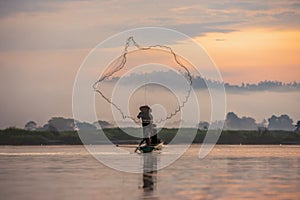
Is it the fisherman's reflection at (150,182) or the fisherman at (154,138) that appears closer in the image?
the fisherman's reflection at (150,182)

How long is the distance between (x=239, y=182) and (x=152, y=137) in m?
55.0

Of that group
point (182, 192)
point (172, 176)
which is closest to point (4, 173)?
point (172, 176)

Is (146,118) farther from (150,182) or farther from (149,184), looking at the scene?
(149,184)

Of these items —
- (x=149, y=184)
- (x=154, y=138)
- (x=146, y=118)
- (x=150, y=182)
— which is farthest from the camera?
(x=154, y=138)

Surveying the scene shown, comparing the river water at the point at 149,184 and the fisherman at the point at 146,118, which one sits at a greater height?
the fisherman at the point at 146,118

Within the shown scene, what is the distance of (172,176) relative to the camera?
156ft

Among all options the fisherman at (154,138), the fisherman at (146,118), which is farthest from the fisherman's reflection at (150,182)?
the fisherman at (154,138)

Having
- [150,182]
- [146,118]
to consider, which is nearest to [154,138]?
[146,118]

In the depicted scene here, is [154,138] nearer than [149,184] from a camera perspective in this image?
No

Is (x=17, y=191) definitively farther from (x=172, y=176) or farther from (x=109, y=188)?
(x=172, y=176)

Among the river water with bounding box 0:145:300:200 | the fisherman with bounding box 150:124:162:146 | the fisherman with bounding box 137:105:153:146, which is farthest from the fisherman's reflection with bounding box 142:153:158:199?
the fisherman with bounding box 150:124:162:146

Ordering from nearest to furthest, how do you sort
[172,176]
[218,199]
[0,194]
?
[218,199] < [0,194] < [172,176]

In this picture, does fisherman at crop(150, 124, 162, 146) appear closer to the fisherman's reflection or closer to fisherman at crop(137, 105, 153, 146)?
fisherman at crop(137, 105, 153, 146)

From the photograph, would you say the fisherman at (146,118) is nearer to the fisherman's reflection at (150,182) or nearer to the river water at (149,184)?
the fisherman's reflection at (150,182)
